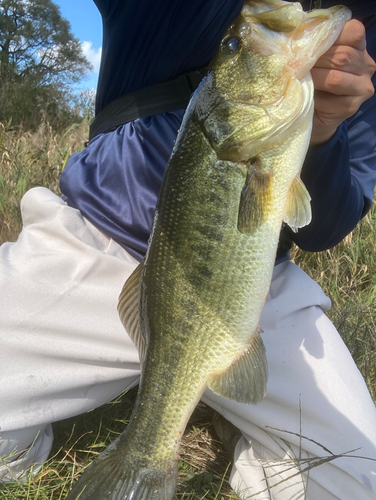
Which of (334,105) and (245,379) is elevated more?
(334,105)

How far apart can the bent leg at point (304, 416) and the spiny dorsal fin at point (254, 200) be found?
2.65 feet

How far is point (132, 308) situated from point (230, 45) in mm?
978

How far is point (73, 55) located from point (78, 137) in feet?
52.9

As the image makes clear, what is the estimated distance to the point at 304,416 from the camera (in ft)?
5.89

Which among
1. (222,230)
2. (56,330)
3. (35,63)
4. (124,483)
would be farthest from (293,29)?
(35,63)

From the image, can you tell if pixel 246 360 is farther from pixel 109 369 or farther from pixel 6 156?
pixel 6 156

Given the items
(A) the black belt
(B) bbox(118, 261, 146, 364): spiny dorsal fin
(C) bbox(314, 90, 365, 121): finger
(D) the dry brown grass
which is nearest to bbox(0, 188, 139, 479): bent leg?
(B) bbox(118, 261, 146, 364): spiny dorsal fin

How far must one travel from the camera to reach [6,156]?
4344 mm

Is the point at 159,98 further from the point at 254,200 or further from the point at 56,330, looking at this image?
the point at 56,330

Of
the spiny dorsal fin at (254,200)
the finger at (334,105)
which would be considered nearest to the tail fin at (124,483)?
the spiny dorsal fin at (254,200)

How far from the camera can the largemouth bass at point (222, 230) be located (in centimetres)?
130

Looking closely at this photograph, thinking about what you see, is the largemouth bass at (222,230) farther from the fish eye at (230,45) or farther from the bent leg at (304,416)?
the bent leg at (304,416)

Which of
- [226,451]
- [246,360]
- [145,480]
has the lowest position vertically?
[226,451]

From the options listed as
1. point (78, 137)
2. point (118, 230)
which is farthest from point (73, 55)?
point (118, 230)
